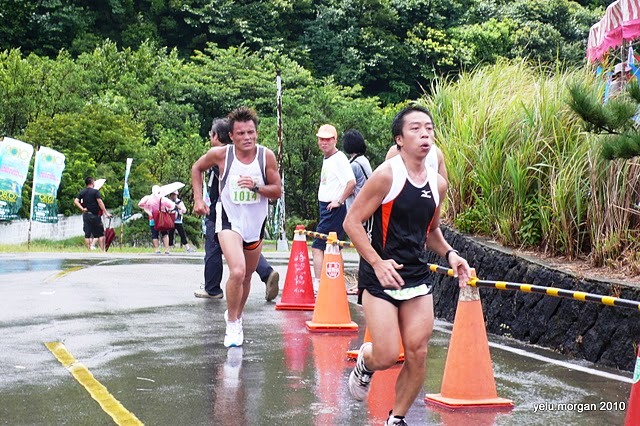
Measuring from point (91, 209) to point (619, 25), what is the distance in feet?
50.3

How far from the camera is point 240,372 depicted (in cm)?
867

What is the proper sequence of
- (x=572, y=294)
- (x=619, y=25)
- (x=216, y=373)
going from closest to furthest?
(x=572, y=294), (x=216, y=373), (x=619, y=25)

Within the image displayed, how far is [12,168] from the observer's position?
29734 mm

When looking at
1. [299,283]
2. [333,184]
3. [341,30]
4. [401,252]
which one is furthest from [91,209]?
[341,30]

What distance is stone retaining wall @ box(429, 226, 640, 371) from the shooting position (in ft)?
29.3

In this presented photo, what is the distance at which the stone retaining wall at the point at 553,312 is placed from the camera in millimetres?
8938

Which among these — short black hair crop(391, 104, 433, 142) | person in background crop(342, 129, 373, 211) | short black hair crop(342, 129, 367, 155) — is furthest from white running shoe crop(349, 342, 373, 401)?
short black hair crop(342, 129, 367, 155)

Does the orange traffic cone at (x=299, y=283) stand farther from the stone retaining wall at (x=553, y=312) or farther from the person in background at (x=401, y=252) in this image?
the person in background at (x=401, y=252)

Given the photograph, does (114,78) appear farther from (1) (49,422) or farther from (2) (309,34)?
(1) (49,422)

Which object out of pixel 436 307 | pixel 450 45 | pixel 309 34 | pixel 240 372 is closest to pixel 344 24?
pixel 309 34

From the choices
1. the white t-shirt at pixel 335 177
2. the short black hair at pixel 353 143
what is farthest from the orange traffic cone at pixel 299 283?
the short black hair at pixel 353 143

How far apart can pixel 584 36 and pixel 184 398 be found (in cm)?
5740

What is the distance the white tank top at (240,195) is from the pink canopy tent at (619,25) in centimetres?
771

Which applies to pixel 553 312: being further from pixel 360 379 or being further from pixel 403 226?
pixel 403 226
